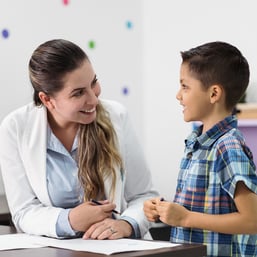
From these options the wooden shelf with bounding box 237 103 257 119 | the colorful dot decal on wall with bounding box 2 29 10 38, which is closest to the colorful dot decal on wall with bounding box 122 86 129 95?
the colorful dot decal on wall with bounding box 2 29 10 38

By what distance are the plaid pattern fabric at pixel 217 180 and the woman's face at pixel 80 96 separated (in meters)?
0.33

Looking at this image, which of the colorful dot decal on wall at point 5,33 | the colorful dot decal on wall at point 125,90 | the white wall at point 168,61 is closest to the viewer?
the colorful dot decal on wall at point 5,33

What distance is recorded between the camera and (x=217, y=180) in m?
1.51

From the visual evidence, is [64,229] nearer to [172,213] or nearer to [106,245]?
[106,245]

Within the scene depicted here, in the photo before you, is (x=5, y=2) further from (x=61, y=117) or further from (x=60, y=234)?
(x=60, y=234)

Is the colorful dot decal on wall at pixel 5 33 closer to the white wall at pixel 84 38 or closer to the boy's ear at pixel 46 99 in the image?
the white wall at pixel 84 38

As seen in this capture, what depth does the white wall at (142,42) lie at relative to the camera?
9.49 feet

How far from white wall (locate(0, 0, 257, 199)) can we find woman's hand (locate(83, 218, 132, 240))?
4.39 ft

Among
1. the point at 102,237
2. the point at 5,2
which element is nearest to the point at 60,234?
the point at 102,237

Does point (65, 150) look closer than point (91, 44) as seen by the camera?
Yes

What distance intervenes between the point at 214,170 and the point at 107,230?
31 centimetres

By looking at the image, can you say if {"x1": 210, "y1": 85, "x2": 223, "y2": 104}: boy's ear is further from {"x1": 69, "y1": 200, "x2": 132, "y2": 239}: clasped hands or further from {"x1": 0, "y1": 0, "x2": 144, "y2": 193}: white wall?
{"x1": 0, "y1": 0, "x2": 144, "y2": 193}: white wall

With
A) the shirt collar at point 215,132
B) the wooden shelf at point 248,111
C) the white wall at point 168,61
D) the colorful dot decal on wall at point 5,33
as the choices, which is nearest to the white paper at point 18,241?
the shirt collar at point 215,132

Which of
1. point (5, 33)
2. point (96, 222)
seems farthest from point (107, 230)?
point (5, 33)
